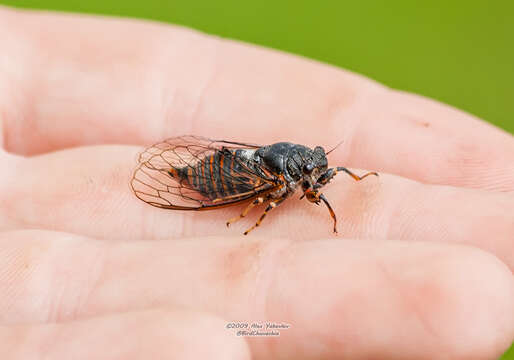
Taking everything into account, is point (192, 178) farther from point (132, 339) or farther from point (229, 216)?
point (132, 339)

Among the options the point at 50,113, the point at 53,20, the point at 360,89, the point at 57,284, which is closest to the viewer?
the point at 57,284

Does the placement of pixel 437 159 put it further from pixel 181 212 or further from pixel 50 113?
A: pixel 50 113

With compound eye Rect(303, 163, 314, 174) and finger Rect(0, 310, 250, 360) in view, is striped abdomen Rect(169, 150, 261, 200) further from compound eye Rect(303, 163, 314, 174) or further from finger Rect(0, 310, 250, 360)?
finger Rect(0, 310, 250, 360)

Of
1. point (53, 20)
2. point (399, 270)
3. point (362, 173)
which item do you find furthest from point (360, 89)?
point (53, 20)

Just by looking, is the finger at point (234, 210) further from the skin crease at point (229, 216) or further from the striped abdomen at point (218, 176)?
the striped abdomen at point (218, 176)

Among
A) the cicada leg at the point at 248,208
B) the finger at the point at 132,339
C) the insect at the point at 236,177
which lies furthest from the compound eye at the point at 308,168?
the finger at the point at 132,339

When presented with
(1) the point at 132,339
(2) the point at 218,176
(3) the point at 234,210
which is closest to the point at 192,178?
(2) the point at 218,176

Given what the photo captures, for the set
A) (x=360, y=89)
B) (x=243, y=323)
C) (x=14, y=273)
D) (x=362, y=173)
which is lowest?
(x=14, y=273)
